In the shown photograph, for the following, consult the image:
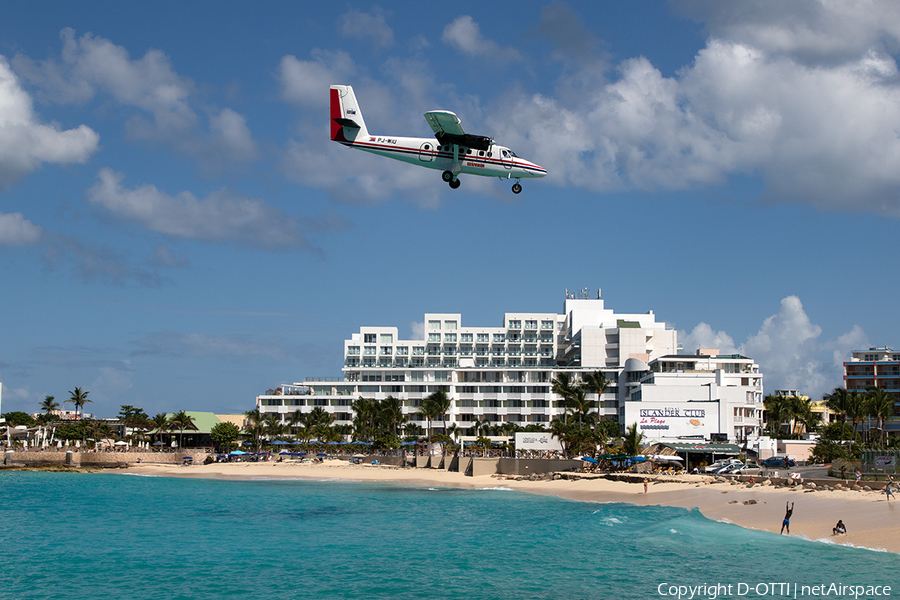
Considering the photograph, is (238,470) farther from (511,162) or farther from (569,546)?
(511,162)

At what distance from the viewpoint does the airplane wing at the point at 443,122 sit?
35.5 meters

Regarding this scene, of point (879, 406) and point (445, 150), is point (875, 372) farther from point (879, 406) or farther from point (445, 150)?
point (445, 150)

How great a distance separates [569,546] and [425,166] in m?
22.6

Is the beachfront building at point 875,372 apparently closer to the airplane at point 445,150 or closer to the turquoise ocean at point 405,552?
the turquoise ocean at point 405,552

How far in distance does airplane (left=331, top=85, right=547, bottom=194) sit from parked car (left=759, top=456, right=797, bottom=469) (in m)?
61.4

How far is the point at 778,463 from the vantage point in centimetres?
8919

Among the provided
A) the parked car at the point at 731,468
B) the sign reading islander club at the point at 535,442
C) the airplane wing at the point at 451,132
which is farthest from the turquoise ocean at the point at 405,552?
the sign reading islander club at the point at 535,442

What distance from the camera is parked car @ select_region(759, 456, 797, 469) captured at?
287 feet

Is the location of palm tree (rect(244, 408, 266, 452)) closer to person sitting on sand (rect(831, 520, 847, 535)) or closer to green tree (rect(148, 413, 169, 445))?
green tree (rect(148, 413, 169, 445))

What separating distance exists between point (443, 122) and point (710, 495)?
39.6m

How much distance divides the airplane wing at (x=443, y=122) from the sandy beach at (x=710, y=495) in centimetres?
2747

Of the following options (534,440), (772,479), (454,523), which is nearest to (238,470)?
(534,440)

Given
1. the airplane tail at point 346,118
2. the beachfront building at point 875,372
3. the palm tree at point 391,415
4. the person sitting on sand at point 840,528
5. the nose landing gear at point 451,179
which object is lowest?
the person sitting on sand at point 840,528

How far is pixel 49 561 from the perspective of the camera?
145ft
